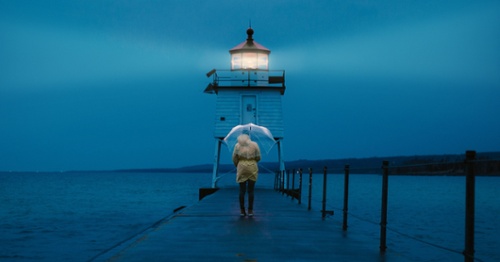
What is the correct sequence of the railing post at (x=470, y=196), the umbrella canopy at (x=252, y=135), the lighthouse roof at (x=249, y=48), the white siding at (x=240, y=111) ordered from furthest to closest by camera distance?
the lighthouse roof at (x=249, y=48) → the white siding at (x=240, y=111) → the umbrella canopy at (x=252, y=135) → the railing post at (x=470, y=196)

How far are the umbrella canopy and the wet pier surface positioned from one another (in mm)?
13293

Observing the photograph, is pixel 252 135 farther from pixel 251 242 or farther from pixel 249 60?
pixel 251 242

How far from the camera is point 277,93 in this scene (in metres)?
30.0

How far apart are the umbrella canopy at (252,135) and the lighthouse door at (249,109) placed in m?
2.43

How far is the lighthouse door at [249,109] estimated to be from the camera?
2945 cm

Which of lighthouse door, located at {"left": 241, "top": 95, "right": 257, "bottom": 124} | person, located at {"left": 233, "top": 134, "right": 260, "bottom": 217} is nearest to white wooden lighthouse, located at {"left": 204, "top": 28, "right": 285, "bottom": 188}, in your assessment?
lighthouse door, located at {"left": 241, "top": 95, "right": 257, "bottom": 124}

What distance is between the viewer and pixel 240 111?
1160 inches

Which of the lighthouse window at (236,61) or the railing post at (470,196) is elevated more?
the lighthouse window at (236,61)

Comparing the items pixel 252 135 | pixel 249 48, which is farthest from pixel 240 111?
pixel 252 135

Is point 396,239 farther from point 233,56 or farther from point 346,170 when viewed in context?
point 233,56

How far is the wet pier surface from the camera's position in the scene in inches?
272

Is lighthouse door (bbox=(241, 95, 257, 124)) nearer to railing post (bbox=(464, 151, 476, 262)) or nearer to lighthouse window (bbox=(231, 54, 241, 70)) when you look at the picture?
lighthouse window (bbox=(231, 54, 241, 70))

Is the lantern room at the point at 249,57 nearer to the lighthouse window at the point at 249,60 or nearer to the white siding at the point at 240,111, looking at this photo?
the lighthouse window at the point at 249,60

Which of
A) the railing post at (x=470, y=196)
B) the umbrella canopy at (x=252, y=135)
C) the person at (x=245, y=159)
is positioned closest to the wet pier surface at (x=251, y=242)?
the person at (x=245, y=159)
